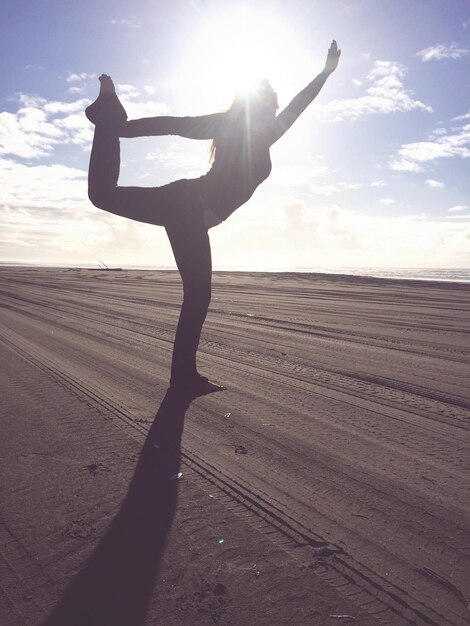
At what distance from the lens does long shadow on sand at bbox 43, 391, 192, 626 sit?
1150 millimetres

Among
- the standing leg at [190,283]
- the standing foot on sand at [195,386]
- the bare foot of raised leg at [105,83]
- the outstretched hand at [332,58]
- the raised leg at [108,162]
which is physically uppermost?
the outstretched hand at [332,58]

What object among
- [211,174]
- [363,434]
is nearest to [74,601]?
[363,434]

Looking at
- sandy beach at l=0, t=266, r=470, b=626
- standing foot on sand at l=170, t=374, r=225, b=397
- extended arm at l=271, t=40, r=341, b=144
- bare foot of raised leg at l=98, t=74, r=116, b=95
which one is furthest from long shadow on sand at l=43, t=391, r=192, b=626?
extended arm at l=271, t=40, r=341, b=144

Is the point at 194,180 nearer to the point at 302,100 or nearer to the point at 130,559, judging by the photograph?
the point at 302,100

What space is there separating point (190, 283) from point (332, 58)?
1.89m

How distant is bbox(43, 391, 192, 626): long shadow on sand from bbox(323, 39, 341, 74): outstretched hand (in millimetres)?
2827

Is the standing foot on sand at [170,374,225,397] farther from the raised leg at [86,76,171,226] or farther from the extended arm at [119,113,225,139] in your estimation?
the extended arm at [119,113,225,139]

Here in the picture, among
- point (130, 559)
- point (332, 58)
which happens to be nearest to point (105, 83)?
point (332, 58)

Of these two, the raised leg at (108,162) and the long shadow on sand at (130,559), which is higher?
the raised leg at (108,162)

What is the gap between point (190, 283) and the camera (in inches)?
127

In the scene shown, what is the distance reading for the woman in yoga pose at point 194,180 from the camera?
276 cm

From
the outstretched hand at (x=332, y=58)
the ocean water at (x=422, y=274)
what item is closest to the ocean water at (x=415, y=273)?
the ocean water at (x=422, y=274)

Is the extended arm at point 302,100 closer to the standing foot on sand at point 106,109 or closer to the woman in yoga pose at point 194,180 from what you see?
the woman in yoga pose at point 194,180

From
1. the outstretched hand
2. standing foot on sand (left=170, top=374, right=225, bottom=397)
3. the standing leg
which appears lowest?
standing foot on sand (left=170, top=374, right=225, bottom=397)
